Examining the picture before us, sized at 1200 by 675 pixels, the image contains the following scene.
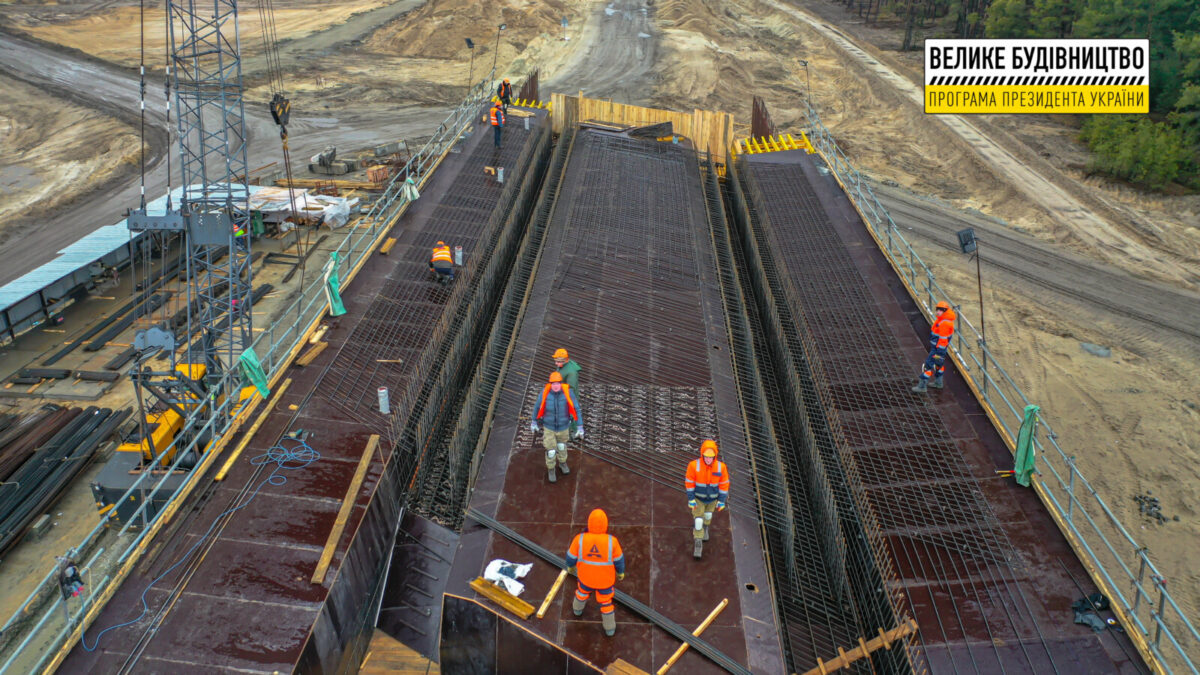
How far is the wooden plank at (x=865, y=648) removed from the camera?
10.6m

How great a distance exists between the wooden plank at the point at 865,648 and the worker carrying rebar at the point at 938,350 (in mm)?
6430

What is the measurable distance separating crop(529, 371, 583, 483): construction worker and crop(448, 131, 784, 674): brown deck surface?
83 centimetres

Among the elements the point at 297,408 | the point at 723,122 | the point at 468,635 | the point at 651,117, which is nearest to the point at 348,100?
the point at 651,117

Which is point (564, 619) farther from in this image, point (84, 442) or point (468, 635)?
point (84, 442)

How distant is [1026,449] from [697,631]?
6877 millimetres

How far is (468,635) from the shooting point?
1115 cm

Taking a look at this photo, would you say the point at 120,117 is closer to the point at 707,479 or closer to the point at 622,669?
the point at 707,479

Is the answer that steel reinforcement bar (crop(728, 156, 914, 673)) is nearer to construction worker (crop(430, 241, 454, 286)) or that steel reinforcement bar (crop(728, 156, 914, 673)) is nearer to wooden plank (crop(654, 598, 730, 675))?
wooden plank (crop(654, 598, 730, 675))

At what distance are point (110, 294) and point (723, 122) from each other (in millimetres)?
24939

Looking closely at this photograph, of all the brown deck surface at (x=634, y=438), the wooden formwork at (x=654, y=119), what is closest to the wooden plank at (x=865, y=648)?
the brown deck surface at (x=634, y=438)

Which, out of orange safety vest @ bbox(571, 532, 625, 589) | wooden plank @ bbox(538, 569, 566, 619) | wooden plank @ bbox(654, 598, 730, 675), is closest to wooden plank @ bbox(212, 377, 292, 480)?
wooden plank @ bbox(538, 569, 566, 619)

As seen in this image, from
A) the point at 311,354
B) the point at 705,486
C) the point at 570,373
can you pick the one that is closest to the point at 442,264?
the point at 311,354

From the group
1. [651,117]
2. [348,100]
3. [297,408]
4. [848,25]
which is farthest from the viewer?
[848,25]

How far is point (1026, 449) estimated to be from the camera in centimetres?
1325
